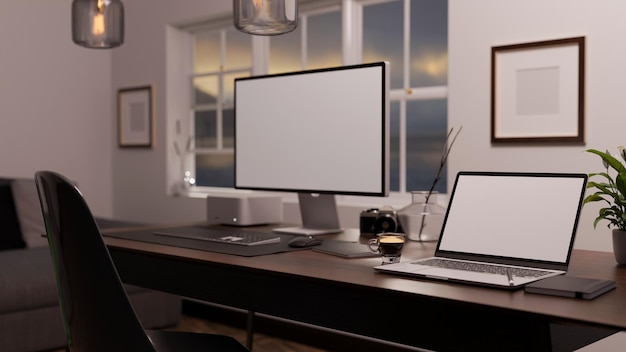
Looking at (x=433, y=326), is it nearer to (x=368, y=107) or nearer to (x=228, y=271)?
(x=228, y=271)

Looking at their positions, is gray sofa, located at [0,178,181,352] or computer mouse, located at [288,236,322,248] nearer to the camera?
computer mouse, located at [288,236,322,248]

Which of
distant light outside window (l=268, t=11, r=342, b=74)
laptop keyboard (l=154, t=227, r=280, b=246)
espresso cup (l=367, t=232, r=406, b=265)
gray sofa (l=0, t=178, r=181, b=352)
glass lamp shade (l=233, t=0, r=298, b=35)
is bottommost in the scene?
gray sofa (l=0, t=178, r=181, b=352)

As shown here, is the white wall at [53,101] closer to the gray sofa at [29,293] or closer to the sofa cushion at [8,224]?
the sofa cushion at [8,224]

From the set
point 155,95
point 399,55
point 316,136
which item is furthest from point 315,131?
point 155,95

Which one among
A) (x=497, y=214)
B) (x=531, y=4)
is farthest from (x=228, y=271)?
(x=531, y=4)

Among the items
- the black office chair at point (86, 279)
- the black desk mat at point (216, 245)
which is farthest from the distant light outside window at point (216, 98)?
the black office chair at point (86, 279)

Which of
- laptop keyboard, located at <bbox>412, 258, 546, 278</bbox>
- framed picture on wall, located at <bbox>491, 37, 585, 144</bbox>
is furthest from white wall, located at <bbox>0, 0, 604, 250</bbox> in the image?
laptop keyboard, located at <bbox>412, 258, 546, 278</bbox>

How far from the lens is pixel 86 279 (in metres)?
1.17

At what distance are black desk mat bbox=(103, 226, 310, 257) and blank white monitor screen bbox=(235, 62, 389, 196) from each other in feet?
0.89

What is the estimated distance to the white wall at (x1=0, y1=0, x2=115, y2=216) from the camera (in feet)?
15.1

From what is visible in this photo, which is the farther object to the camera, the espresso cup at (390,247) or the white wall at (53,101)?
the white wall at (53,101)

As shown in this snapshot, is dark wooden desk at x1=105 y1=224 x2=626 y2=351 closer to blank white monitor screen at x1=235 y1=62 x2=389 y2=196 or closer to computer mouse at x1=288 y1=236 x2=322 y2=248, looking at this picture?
computer mouse at x1=288 y1=236 x2=322 y2=248

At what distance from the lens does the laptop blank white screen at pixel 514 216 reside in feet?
5.30

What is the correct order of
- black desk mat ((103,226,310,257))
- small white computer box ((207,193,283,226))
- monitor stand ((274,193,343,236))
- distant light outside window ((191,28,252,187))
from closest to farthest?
black desk mat ((103,226,310,257)) < monitor stand ((274,193,343,236)) < small white computer box ((207,193,283,226)) < distant light outside window ((191,28,252,187))
